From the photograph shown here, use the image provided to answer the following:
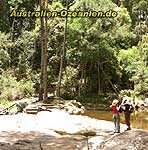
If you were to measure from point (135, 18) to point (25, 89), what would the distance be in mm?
19965

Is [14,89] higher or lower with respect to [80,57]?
lower

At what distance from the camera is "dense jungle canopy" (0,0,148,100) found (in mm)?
29219

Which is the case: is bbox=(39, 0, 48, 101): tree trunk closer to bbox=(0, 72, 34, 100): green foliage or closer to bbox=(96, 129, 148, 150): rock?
bbox=(0, 72, 34, 100): green foliage

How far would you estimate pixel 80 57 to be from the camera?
29516mm

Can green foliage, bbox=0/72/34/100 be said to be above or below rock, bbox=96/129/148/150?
below

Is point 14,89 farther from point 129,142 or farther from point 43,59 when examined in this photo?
point 129,142

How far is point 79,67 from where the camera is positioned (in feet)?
103

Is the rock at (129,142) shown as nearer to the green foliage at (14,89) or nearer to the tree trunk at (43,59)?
the tree trunk at (43,59)

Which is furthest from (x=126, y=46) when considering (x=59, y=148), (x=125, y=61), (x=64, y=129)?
(x=59, y=148)

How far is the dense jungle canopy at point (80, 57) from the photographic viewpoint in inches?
1150

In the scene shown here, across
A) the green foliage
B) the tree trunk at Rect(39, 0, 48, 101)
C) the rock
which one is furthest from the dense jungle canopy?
the rock

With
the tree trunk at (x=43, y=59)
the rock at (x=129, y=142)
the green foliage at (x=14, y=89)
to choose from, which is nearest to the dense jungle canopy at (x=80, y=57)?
the green foliage at (x=14, y=89)

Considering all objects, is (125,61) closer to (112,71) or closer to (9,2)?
(112,71)

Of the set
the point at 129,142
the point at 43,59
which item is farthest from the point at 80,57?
the point at 129,142
